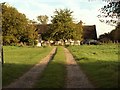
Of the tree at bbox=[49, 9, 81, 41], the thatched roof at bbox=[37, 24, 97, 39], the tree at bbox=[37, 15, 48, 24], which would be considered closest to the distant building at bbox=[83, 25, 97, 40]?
the thatched roof at bbox=[37, 24, 97, 39]

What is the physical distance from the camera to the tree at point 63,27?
104m

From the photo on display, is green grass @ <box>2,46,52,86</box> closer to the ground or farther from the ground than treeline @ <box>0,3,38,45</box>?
closer to the ground

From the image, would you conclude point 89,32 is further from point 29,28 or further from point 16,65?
point 16,65

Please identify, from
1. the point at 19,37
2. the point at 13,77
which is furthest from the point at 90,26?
the point at 13,77

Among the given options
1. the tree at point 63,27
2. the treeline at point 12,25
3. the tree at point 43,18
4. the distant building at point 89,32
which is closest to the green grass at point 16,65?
the treeline at point 12,25

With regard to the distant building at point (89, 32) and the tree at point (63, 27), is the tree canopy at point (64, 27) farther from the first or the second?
the distant building at point (89, 32)

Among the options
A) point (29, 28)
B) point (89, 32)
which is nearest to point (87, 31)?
point (89, 32)

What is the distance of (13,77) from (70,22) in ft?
288

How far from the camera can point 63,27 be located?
105500mm

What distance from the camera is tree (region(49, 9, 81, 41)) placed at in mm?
104387

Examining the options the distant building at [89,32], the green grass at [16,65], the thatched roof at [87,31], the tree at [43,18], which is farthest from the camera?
the tree at [43,18]

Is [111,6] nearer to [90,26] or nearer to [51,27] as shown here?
[51,27]

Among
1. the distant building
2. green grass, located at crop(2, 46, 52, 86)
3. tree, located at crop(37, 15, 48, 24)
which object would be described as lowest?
green grass, located at crop(2, 46, 52, 86)

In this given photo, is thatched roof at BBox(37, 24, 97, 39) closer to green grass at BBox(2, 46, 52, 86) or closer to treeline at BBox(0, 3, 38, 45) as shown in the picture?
Answer: treeline at BBox(0, 3, 38, 45)
